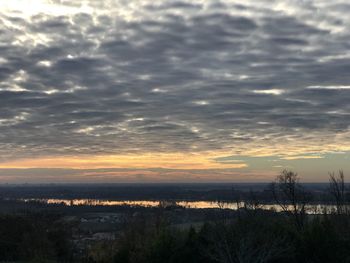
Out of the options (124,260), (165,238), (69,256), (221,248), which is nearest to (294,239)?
(221,248)

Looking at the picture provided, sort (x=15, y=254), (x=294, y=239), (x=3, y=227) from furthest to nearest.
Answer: (x=3, y=227) < (x=15, y=254) < (x=294, y=239)

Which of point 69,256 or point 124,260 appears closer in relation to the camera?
point 124,260

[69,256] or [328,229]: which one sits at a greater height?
[328,229]

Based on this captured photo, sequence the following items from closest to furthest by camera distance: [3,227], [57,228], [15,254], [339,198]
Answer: [15,254]
[3,227]
[57,228]
[339,198]

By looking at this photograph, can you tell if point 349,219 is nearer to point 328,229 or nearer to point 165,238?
point 328,229

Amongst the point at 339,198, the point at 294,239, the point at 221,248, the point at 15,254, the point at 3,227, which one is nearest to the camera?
the point at 221,248

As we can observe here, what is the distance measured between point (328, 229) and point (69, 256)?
24.3m

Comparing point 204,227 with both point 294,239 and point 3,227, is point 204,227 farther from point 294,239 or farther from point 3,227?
point 3,227

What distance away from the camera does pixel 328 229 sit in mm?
30000

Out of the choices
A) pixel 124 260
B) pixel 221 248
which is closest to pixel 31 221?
pixel 124 260

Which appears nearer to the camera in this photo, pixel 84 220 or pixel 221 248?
pixel 221 248

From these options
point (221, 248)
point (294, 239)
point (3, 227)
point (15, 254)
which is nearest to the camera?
point (221, 248)

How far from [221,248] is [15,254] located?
72.6 ft

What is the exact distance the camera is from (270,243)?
2773cm
